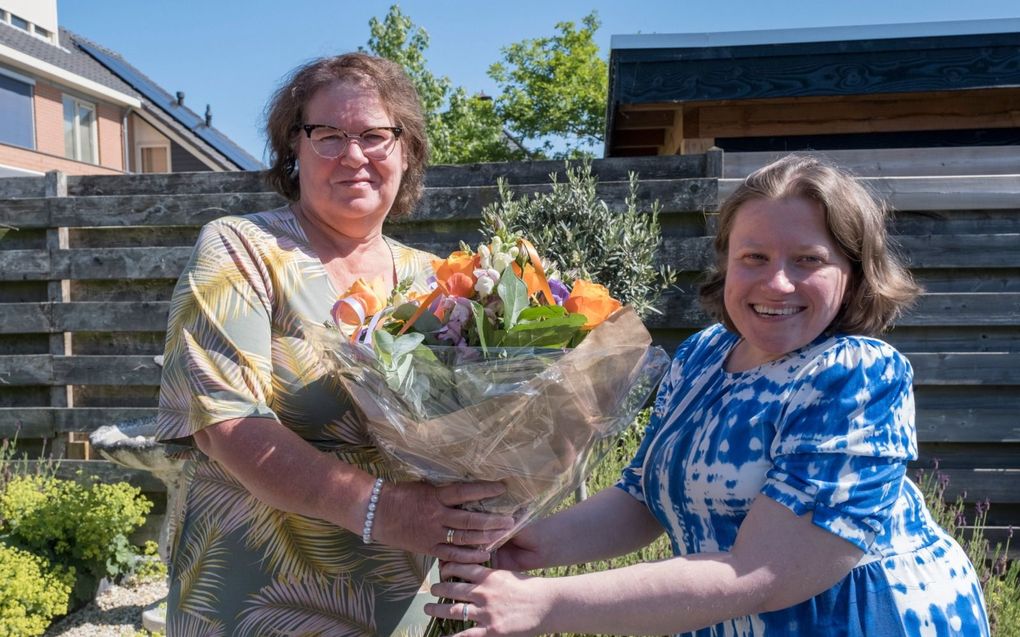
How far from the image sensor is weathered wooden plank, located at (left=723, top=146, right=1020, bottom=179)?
17.3 ft

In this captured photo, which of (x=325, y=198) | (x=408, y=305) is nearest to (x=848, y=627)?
(x=408, y=305)

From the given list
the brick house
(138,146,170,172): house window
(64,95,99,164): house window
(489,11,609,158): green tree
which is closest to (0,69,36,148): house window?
the brick house

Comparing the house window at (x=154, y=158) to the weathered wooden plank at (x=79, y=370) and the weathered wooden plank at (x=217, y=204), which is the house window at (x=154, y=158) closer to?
the weathered wooden plank at (x=217, y=204)

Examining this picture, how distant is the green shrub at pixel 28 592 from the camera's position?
413 cm

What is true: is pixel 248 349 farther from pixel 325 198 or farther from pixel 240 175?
pixel 240 175

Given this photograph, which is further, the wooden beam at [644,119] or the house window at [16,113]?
the house window at [16,113]

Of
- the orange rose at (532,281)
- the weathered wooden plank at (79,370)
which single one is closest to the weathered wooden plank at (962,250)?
the orange rose at (532,281)

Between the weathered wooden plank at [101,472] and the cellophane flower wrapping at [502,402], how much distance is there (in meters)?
4.87

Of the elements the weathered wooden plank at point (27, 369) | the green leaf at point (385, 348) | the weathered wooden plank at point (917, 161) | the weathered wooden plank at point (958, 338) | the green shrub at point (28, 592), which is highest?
the weathered wooden plank at point (917, 161)

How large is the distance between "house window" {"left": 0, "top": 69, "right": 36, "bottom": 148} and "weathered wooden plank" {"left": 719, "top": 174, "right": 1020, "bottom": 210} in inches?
772

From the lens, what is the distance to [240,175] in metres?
5.75

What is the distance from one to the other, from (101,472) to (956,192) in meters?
6.17

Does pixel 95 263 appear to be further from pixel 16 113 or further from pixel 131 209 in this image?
pixel 16 113

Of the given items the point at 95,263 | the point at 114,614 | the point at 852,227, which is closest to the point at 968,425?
the point at 852,227
